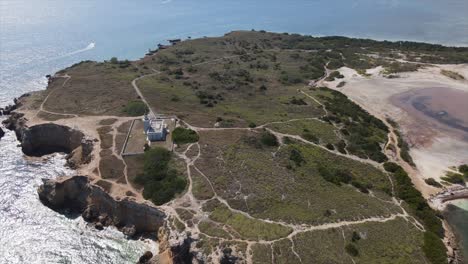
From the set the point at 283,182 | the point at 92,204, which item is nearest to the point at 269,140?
the point at 283,182

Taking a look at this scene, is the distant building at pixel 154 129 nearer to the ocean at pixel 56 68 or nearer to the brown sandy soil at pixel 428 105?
the ocean at pixel 56 68

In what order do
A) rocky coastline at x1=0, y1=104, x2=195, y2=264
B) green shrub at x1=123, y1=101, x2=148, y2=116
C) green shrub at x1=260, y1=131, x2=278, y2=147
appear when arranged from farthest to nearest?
green shrub at x1=123, y1=101, x2=148, y2=116 → green shrub at x1=260, y1=131, x2=278, y2=147 → rocky coastline at x1=0, y1=104, x2=195, y2=264

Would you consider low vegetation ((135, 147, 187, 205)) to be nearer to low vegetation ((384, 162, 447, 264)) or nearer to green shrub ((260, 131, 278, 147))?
green shrub ((260, 131, 278, 147))

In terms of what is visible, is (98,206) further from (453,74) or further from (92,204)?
(453,74)

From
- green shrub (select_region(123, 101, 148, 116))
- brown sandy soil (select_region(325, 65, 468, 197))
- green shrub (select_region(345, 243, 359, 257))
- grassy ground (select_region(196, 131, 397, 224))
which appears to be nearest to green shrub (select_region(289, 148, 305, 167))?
grassy ground (select_region(196, 131, 397, 224))

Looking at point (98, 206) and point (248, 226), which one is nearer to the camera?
point (248, 226)

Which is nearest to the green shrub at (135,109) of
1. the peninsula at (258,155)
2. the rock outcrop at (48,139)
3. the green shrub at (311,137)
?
the peninsula at (258,155)
